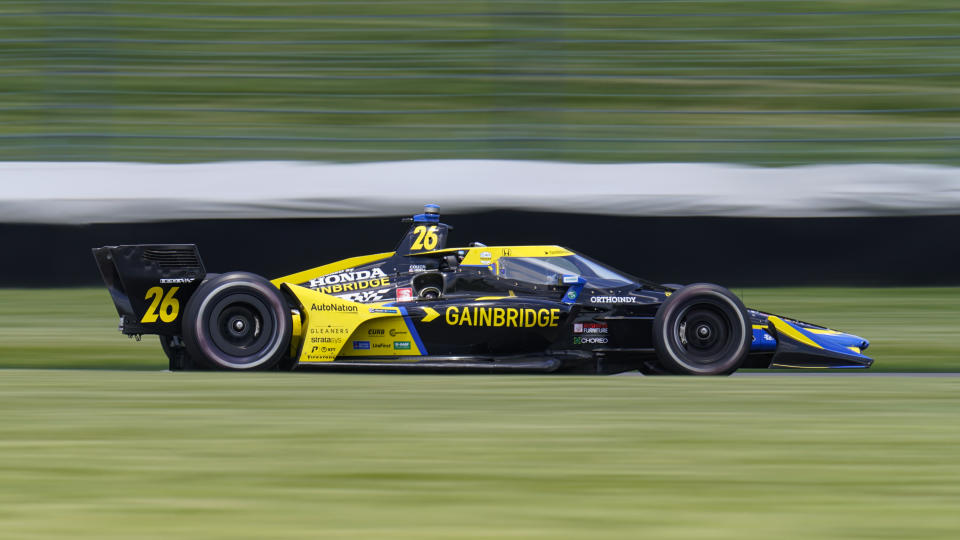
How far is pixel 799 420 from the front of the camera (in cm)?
504

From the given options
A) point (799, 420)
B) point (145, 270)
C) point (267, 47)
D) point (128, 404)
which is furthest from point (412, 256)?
point (267, 47)

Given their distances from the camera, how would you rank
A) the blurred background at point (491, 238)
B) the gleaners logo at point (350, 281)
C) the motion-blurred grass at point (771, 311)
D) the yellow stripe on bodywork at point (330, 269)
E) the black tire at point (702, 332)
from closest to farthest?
the blurred background at point (491, 238), the black tire at point (702, 332), the gleaners logo at point (350, 281), the yellow stripe on bodywork at point (330, 269), the motion-blurred grass at point (771, 311)

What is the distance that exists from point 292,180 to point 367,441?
5.86 meters

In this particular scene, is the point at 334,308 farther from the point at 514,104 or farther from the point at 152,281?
the point at 514,104

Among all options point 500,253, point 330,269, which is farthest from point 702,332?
point 330,269

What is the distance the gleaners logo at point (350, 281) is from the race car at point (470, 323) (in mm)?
110

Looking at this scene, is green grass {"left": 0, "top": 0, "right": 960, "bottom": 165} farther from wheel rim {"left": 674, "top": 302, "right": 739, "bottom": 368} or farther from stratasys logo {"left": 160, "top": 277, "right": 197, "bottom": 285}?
stratasys logo {"left": 160, "top": 277, "right": 197, "bottom": 285}

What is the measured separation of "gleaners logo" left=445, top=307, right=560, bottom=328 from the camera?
275 inches

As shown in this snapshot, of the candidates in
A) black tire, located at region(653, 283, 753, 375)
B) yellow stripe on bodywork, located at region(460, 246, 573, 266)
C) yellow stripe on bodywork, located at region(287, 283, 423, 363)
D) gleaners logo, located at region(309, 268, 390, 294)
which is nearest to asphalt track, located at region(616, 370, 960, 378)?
black tire, located at region(653, 283, 753, 375)

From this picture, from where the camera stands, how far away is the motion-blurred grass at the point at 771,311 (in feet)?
26.0

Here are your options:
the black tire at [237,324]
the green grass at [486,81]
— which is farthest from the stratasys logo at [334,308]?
the green grass at [486,81]

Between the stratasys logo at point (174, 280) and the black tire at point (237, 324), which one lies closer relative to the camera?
the black tire at point (237, 324)

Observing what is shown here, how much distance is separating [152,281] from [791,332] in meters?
3.79

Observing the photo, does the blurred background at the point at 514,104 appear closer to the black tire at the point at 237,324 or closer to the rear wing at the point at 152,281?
the rear wing at the point at 152,281
